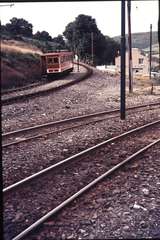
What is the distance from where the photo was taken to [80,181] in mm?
8938

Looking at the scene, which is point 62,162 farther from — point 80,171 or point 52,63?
point 52,63

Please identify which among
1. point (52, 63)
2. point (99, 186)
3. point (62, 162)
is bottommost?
point (99, 186)

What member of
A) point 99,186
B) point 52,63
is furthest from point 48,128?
point 52,63

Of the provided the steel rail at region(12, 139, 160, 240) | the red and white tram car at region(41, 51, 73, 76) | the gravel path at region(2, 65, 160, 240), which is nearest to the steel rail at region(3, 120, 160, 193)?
the gravel path at region(2, 65, 160, 240)

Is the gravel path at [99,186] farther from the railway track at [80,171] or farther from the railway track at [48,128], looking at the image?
the railway track at [48,128]

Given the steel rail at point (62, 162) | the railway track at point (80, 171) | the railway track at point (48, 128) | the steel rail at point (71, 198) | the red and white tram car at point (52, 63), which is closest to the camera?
the steel rail at point (71, 198)

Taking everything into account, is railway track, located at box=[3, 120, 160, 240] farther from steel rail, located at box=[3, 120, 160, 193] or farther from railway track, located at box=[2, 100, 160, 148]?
railway track, located at box=[2, 100, 160, 148]

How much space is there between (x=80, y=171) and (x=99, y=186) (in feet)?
4.26

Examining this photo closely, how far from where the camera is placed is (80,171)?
31.9 ft

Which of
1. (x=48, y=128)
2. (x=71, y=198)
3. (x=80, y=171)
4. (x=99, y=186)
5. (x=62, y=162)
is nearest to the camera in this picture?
(x=71, y=198)

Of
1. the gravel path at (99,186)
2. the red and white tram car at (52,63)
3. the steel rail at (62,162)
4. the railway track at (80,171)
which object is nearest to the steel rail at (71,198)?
the railway track at (80,171)

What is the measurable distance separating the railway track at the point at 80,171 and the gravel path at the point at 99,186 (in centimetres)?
19

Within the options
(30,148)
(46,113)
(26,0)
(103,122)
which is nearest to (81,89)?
(46,113)

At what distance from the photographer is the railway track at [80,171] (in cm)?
755
